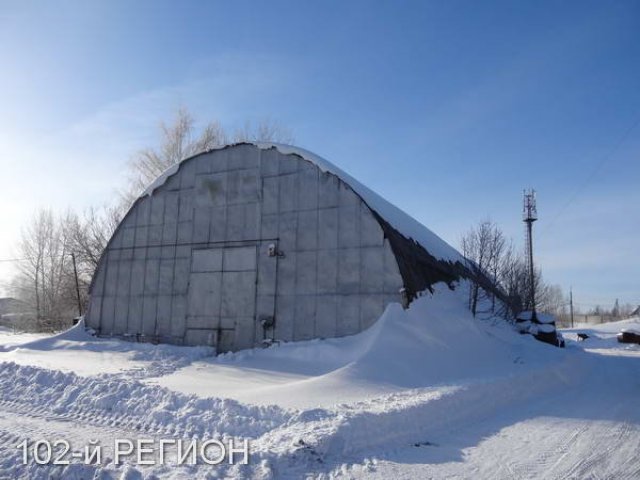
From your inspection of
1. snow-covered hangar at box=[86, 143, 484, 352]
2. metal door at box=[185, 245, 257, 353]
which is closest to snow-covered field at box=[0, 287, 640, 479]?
metal door at box=[185, 245, 257, 353]

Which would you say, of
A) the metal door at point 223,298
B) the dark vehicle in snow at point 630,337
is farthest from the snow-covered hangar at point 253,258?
the dark vehicle in snow at point 630,337

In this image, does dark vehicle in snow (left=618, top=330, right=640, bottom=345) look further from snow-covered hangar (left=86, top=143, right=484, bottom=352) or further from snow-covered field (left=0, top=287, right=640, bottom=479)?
snow-covered hangar (left=86, top=143, right=484, bottom=352)

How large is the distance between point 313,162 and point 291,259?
2.87 metres

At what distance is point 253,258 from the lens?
48.2ft

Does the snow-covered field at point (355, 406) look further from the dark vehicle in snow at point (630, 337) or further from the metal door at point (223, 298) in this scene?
the dark vehicle in snow at point (630, 337)

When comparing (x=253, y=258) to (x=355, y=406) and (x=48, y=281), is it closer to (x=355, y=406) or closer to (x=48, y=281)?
(x=355, y=406)

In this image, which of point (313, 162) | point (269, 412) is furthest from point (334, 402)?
point (313, 162)

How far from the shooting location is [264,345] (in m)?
13.8

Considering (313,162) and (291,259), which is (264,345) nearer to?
(291,259)

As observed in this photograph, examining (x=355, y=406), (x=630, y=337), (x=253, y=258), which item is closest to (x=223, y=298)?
(x=253, y=258)

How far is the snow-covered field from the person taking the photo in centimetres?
543

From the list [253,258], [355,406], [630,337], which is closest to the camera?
[355,406]

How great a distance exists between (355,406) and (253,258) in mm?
7798

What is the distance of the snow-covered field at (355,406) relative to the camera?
17.8 feet
